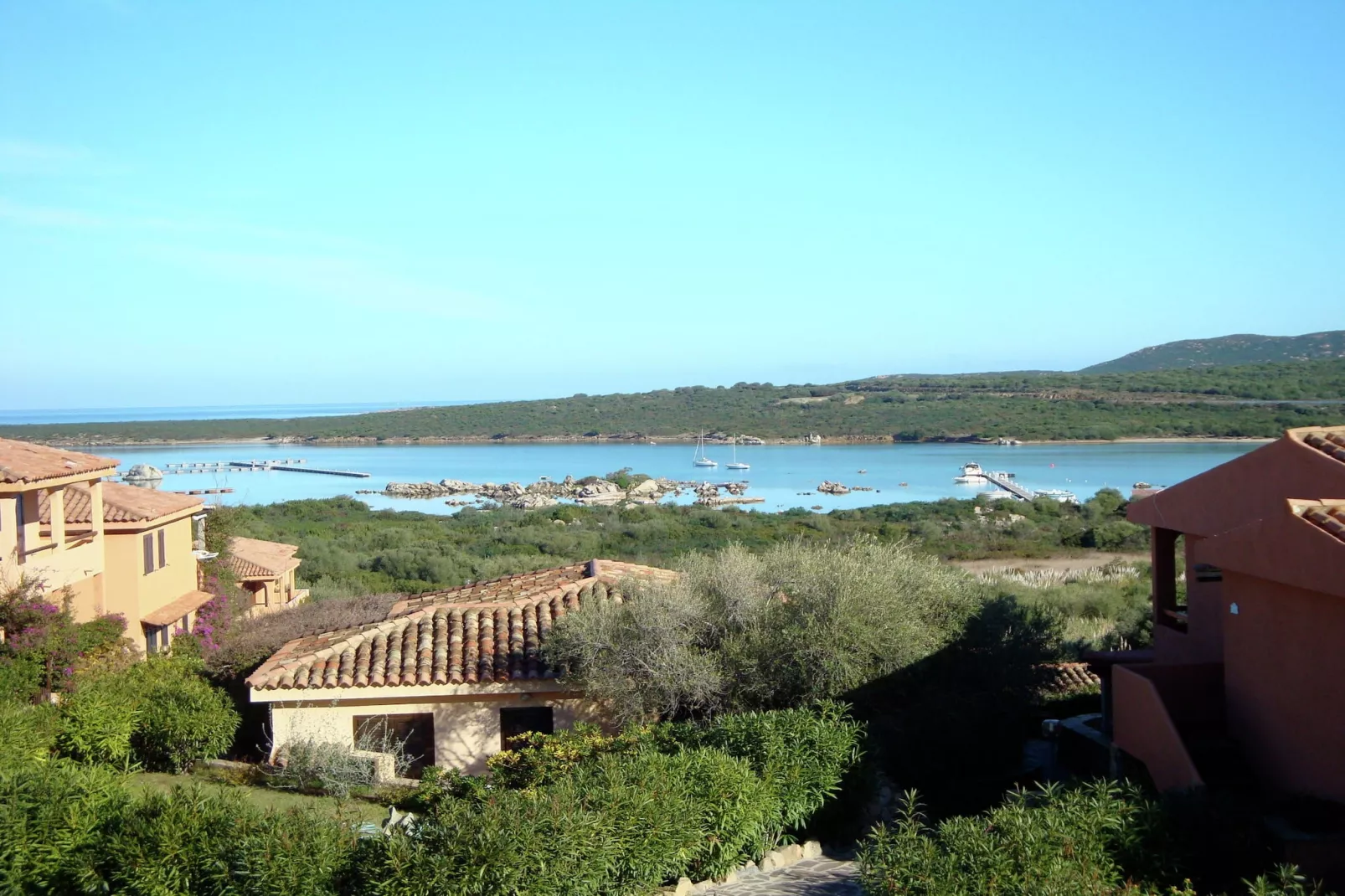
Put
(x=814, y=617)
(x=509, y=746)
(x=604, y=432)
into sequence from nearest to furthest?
(x=814, y=617), (x=509, y=746), (x=604, y=432)

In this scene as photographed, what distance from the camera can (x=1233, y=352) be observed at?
267 ft

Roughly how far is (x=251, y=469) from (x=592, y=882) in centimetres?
8246

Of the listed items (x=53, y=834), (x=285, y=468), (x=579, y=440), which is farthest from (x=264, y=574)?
(x=579, y=440)

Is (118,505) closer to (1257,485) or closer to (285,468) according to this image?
(1257,485)

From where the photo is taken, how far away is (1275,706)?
752 cm

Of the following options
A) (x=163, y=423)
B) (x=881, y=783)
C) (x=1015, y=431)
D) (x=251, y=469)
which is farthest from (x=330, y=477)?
(x=881, y=783)

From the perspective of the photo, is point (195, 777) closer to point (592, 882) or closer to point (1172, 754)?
point (592, 882)

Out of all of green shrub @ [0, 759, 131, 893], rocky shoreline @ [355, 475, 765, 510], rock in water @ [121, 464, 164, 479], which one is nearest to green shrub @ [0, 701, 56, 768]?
green shrub @ [0, 759, 131, 893]

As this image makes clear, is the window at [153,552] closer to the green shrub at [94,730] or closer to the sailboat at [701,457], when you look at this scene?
the green shrub at [94,730]

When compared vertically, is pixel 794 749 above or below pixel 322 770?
above

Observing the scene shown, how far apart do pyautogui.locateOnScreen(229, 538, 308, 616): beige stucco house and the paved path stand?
16074mm

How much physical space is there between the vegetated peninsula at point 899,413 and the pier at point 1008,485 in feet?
23.0

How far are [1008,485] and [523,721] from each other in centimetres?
5005

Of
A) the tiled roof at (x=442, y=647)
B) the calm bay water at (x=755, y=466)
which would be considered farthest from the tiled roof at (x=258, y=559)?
the calm bay water at (x=755, y=466)
